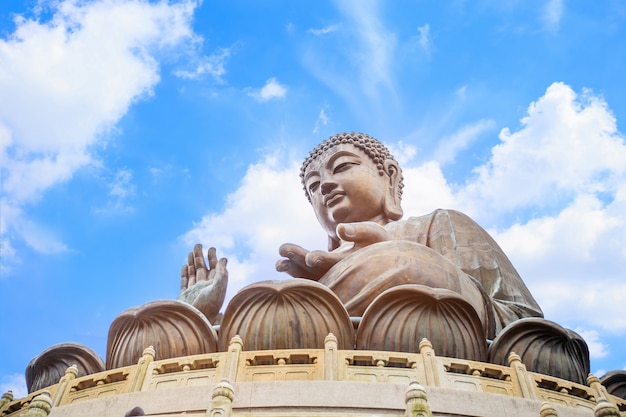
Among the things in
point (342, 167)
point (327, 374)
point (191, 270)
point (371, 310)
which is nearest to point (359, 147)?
point (342, 167)

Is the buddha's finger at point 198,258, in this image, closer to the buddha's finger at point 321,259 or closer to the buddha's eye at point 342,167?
the buddha's finger at point 321,259

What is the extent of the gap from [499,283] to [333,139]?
13.1 feet

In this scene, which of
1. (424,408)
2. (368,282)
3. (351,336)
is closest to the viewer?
(424,408)

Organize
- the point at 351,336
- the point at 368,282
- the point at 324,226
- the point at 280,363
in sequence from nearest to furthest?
the point at 280,363 < the point at 351,336 < the point at 368,282 < the point at 324,226

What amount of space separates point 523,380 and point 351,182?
19.7 feet

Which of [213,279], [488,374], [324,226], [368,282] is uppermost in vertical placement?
[324,226]

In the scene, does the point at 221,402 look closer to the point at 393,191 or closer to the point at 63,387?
the point at 63,387

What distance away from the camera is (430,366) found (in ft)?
18.5

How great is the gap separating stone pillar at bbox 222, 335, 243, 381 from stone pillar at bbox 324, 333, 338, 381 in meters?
0.72

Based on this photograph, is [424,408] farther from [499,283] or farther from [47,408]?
Answer: [499,283]

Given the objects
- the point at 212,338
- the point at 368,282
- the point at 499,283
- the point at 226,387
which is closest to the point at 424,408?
the point at 226,387

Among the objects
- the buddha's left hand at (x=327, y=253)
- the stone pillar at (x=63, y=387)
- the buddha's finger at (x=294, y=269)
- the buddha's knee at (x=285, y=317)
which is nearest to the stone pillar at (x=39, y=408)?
the stone pillar at (x=63, y=387)

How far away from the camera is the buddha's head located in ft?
37.0

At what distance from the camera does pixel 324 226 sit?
11.9 m
